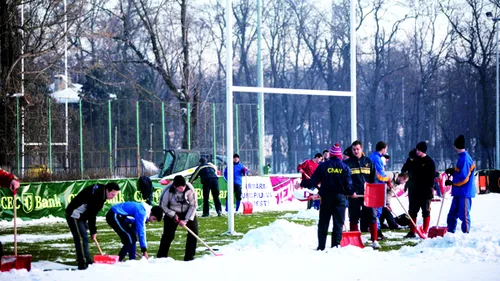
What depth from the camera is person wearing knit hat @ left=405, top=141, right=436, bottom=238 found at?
54.8ft

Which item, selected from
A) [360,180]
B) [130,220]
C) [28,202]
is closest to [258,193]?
[28,202]

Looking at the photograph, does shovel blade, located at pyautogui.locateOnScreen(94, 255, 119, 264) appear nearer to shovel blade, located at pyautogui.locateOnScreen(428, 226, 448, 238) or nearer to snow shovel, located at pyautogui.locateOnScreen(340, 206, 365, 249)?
snow shovel, located at pyautogui.locateOnScreen(340, 206, 365, 249)

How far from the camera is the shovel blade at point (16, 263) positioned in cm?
1211

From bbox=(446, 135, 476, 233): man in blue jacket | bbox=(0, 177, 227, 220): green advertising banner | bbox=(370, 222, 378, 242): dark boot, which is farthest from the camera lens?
bbox=(0, 177, 227, 220): green advertising banner

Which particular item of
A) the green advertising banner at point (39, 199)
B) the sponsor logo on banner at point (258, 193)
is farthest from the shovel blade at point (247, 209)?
the green advertising banner at point (39, 199)

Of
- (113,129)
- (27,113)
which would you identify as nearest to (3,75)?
(27,113)

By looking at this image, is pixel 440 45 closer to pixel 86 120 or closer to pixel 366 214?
pixel 86 120

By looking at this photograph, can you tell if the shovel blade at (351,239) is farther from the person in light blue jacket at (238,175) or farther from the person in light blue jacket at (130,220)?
the person in light blue jacket at (238,175)

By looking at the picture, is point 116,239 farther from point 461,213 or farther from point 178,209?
point 461,213

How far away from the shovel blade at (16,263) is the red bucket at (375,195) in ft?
19.8

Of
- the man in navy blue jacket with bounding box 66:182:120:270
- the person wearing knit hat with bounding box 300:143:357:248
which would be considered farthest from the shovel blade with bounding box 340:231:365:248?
the man in navy blue jacket with bounding box 66:182:120:270

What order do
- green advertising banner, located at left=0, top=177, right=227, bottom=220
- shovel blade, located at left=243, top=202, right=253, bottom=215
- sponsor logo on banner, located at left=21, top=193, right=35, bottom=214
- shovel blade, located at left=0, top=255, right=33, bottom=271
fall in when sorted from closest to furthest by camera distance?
shovel blade, located at left=0, top=255, right=33, bottom=271 < green advertising banner, located at left=0, top=177, right=227, bottom=220 < sponsor logo on banner, located at left=21, top=193, right=35, bottom=214 < shovel blade, located at left=243, top=202, right=253, bottom=215

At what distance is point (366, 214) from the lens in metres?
15.7

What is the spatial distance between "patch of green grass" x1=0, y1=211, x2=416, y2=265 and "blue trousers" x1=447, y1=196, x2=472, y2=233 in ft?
2.86
